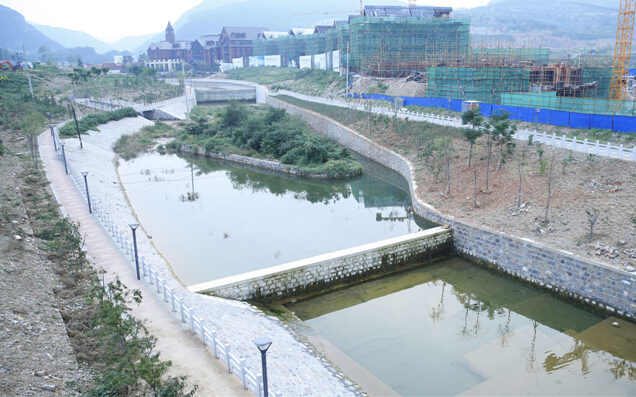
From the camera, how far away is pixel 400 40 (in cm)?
6091

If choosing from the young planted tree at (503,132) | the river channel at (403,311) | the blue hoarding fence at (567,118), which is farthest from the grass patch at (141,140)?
the young planted tree at (503,132)

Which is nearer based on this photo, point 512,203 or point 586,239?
point 586,239

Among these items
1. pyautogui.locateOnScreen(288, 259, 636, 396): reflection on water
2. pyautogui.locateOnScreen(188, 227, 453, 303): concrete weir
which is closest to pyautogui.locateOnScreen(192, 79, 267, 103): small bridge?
pyautogui.locateOnScreen(188, 227, 453, 303): concrete weir

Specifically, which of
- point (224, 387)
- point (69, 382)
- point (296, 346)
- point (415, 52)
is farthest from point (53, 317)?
point (415, 52)

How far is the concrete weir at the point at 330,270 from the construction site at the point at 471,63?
43.1 feet

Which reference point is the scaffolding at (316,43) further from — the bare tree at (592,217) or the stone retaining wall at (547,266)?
the bare tree at (592,217)

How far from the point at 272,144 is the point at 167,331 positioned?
27068 millimetres

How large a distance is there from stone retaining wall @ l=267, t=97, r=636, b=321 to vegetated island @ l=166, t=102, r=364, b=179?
11.6 metres

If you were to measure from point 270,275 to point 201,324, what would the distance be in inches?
174

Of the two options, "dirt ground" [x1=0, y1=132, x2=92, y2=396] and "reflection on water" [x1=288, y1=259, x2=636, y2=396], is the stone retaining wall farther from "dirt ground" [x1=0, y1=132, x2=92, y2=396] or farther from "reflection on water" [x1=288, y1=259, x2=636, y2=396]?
"dirt ground" [x1=0, y1=132, x2=92, y2=396]

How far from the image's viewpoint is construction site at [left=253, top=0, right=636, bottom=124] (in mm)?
34406

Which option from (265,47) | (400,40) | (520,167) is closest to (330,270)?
(520,167)

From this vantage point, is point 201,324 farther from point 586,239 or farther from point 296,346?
point 586,239

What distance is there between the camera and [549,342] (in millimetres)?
13430
